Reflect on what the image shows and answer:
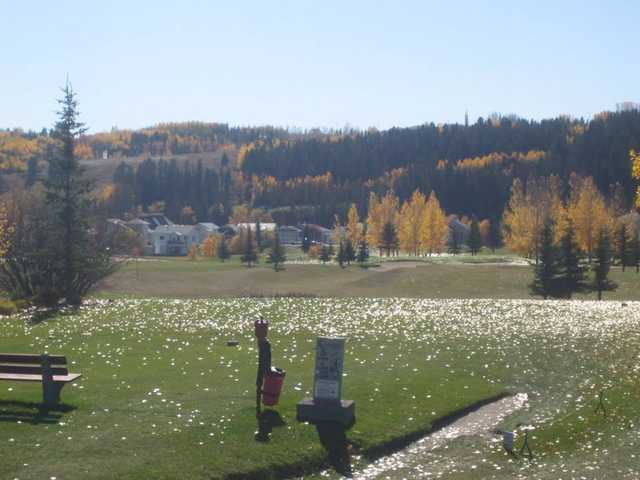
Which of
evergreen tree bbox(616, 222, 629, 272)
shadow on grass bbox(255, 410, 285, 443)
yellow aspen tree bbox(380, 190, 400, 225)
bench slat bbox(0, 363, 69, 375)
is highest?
yellow aspen tree bbox(380, 190, 400, 225)

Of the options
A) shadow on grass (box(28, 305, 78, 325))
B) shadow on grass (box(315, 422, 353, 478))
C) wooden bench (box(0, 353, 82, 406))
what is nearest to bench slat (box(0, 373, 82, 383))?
wooden bench (box(0, 353, 82, 406))

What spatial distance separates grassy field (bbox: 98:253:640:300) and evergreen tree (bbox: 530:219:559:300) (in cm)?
288

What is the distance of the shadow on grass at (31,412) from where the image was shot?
16.3 meters

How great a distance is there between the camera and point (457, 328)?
32.8 meters

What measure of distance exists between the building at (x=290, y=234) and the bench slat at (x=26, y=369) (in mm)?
169610

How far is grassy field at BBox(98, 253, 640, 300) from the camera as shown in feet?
225

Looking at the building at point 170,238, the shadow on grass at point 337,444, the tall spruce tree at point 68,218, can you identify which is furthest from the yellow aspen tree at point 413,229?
the shadow on grass at point 337,444

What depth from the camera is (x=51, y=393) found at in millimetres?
17312

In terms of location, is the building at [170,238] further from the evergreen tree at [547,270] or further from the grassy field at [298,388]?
the grassy field at [298,388]

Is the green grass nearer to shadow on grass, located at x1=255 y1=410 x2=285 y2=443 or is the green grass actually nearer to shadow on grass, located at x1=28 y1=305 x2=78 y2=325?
shadow on grass, located at x1=255 y1=410 x2=285 y2=443

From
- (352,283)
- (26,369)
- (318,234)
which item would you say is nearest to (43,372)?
(26,369)

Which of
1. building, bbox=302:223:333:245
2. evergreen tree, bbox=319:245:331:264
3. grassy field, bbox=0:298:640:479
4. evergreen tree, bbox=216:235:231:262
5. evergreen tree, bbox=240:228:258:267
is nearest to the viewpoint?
grassy field, bbox=0:298:640:479

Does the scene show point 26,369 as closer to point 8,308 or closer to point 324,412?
point 324,412

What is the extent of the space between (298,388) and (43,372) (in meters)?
6.48
